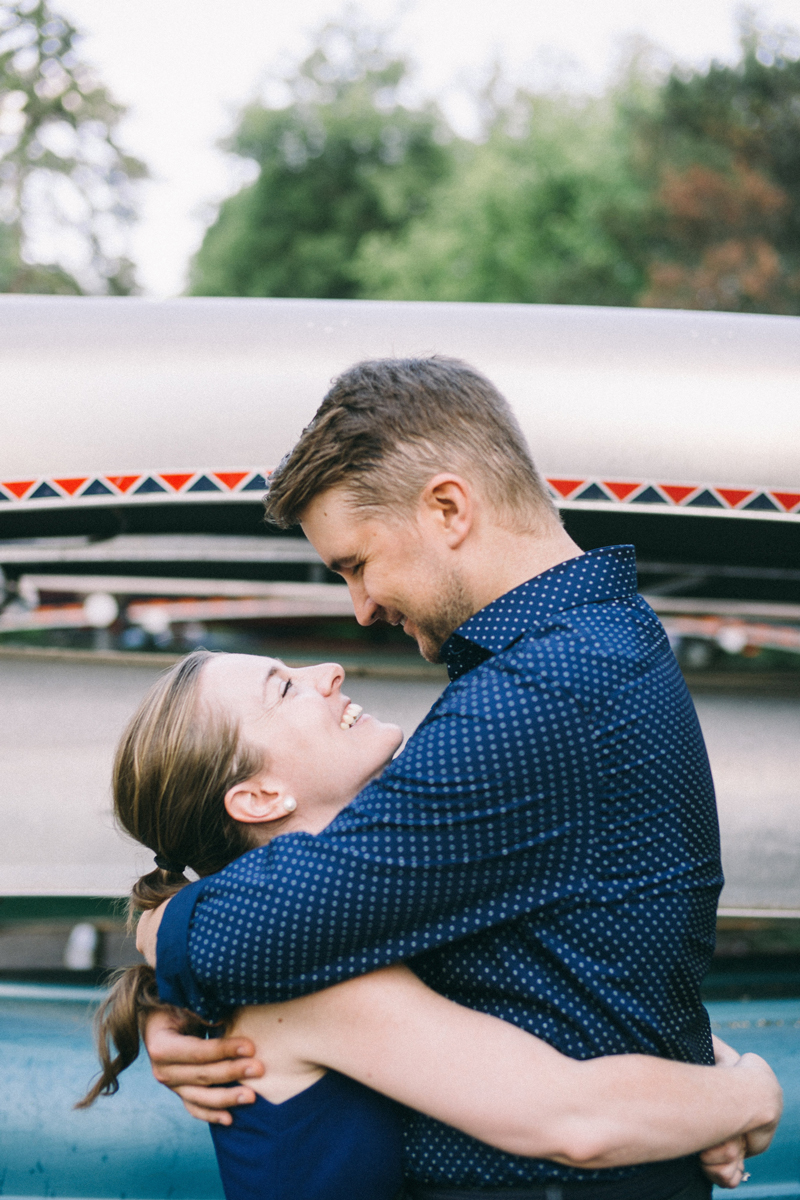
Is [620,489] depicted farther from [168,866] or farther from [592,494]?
[168,866]

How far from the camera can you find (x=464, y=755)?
130cm

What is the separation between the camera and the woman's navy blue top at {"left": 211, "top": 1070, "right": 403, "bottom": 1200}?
152 cm

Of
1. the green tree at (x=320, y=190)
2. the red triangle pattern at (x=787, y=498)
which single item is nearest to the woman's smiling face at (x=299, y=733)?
the red triangle pattern at (x=787, y=498)

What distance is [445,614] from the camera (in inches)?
66.5

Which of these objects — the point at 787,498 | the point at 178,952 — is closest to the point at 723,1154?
the point at 178,952

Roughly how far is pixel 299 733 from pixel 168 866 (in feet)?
1.11

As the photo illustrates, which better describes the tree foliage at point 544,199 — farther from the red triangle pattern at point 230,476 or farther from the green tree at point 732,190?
the red triangle pattern at point 230,476

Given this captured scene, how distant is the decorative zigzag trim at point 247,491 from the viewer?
328 cm

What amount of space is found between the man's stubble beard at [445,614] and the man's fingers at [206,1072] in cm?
68

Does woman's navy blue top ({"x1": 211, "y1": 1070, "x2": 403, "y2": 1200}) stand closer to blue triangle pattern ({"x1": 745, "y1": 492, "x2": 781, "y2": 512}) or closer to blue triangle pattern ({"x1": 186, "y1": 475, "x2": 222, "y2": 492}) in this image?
blue triangle pattern ({"x1": 186, "y1": 475, "x2": 222, "y2": 492})

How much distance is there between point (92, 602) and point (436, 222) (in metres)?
23.6

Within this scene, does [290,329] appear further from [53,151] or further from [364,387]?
[53,151]

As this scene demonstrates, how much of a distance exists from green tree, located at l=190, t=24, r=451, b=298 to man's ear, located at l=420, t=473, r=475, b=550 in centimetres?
2909

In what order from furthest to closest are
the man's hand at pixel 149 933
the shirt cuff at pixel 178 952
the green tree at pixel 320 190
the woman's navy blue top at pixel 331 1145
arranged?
1. the green tree at pixel 320 190
2. the man's hand at pixel 149 933
3. the woman's navy blue top at pixel 331 1145
4. the shirt cuff at pixel 178 952
